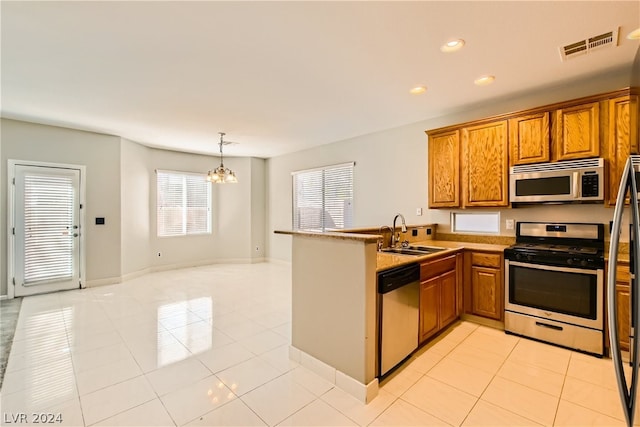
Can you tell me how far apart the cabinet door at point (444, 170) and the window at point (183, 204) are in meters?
5.37

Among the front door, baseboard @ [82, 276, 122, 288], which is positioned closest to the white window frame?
baseboard @ [82, 276, 122, 288]

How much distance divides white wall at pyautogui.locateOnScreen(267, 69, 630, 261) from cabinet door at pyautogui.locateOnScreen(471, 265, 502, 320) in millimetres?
758

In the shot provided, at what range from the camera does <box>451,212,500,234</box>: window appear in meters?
3.83

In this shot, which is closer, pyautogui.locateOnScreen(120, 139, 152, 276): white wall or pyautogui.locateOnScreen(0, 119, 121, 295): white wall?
pyautogui.locateOnScreen(0, 119, 121, 295): white wall

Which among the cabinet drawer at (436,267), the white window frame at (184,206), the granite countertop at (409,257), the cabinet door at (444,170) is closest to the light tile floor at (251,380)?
the cabinet drawer at (436,267)

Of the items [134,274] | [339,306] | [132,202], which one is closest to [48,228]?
[132,202]

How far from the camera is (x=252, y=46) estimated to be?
8.19 feet

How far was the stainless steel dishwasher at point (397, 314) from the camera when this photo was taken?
224 centimetres

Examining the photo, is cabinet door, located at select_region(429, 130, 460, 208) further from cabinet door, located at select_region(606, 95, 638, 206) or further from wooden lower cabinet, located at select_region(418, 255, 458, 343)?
cabinet door, located at select_region(606, 95, 638, 206)

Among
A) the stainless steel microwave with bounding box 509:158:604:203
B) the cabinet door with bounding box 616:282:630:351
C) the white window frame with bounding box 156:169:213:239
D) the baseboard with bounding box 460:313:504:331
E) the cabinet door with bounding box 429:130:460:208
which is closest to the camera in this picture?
the cabinet door with bounding box 616:282:630:351

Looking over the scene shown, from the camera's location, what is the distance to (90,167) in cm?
511

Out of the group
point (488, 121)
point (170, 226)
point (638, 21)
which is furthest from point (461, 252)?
point (170, 226)

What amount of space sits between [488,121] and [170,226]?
6.41 meters

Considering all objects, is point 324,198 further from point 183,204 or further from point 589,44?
point 589,44
